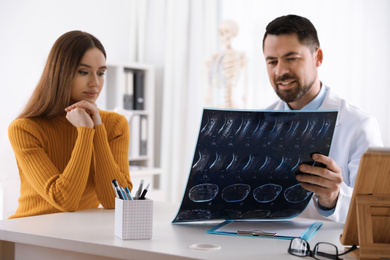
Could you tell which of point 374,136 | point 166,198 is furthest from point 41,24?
point 374,136

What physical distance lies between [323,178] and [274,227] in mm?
207

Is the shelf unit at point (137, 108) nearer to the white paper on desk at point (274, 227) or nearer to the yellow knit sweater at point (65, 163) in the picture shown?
the yellow knit sweater at point (65, 163)

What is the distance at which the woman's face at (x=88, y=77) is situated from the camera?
2.09 m

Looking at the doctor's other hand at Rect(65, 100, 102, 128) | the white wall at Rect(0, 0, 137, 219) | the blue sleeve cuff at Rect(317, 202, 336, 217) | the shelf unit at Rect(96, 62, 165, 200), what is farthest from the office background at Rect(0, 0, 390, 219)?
the blue sleeve cuff at Rect(317, 202, 336, 217)

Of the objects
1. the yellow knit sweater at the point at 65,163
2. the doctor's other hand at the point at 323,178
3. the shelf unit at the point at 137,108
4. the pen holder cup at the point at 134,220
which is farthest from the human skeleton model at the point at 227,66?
the pen holder cup at the point at 134,220

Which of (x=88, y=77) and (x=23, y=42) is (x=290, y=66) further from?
(x=23, y=42)

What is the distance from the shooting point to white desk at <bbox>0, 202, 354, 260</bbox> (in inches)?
47.4

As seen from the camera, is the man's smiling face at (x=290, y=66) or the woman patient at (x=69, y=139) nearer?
the woman patient at (x=69, y=139)

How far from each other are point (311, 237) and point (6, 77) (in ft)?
11.1

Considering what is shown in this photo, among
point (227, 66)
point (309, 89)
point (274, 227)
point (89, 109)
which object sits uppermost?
point (227, 66)

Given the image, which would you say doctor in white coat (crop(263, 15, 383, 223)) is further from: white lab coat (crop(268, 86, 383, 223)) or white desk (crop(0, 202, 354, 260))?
white desk (crop(0, 202, 354, 260))

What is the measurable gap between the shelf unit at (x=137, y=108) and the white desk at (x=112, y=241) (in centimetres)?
289

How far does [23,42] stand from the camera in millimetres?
4277

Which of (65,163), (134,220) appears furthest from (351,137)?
(65,163)
